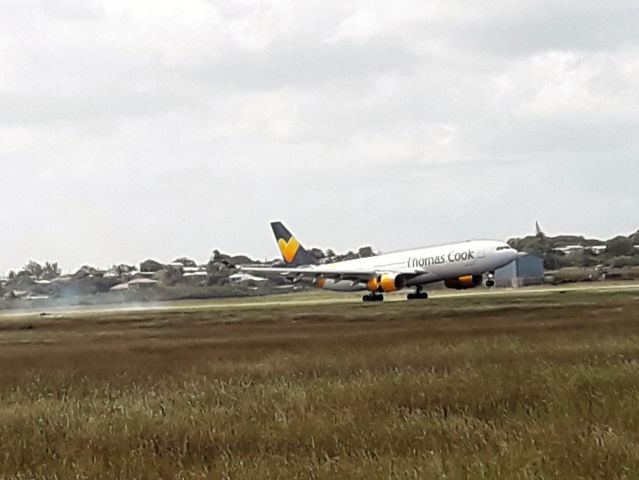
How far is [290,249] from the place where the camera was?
99812 millimetres

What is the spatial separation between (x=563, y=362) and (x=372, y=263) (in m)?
62.4

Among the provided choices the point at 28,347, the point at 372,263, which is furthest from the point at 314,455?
the point at 372,263

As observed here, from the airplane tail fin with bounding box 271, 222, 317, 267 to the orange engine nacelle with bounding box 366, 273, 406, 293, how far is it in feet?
59.5

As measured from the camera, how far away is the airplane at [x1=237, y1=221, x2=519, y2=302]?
Result: 77.6 m

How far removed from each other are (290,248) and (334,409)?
3273 inches

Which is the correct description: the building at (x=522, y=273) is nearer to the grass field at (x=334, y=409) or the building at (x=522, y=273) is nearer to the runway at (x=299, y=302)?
the runway at (x=299, y=302)

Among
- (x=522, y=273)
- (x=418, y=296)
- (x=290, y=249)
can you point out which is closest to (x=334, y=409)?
(x=418, y=296)

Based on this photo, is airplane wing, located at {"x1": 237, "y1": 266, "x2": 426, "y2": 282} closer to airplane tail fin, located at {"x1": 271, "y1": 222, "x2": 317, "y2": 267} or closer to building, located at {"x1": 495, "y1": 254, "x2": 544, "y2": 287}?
airplane tail fin, located at {"x1": 271, "y1": 222, "x2": 317, "y2": 267}

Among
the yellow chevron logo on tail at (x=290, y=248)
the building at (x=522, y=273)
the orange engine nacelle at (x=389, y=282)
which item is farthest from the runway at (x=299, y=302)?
the building at (x=522, y=273)

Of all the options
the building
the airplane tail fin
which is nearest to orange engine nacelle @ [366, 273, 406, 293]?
the airplane tail fin

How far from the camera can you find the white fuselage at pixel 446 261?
7744cm

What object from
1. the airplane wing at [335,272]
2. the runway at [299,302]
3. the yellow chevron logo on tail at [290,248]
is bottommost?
the runway at [299,302]

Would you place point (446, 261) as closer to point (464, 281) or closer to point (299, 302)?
point (464, 281)

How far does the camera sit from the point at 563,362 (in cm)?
2239
